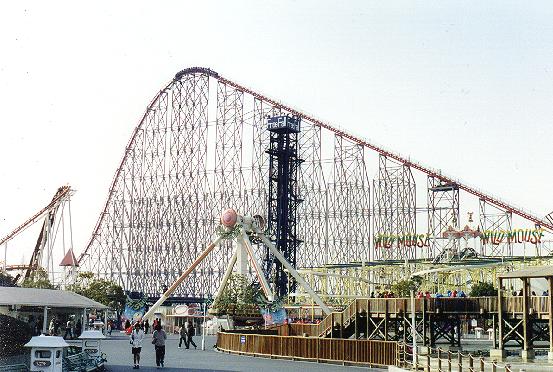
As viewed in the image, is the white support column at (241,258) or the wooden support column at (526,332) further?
the white support column at (241,258)

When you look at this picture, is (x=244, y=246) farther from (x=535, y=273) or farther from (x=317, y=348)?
(x=535, y=273)

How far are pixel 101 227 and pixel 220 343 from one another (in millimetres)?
37230

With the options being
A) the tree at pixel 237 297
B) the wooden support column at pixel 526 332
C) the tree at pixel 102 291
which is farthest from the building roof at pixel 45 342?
the tree at pixel 102 291

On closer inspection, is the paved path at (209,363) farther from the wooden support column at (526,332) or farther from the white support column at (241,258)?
the white support column at (241,258)

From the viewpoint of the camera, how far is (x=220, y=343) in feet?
91.3

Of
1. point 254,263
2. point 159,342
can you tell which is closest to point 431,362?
point 159,342

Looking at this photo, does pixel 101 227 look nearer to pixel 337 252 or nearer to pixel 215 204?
pixel 215 204

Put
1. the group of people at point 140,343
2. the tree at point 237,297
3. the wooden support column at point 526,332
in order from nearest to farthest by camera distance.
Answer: the group of people at point 140,343 → the wooden support column at point 526,332 → the tree at point 237,297

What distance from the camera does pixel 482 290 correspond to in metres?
40.5

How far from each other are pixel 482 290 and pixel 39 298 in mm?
24076

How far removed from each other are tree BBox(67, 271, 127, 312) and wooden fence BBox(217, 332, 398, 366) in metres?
27.5

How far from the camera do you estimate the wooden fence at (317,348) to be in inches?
818

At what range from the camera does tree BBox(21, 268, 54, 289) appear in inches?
1905

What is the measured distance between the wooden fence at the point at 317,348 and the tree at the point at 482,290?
18.1 metres
